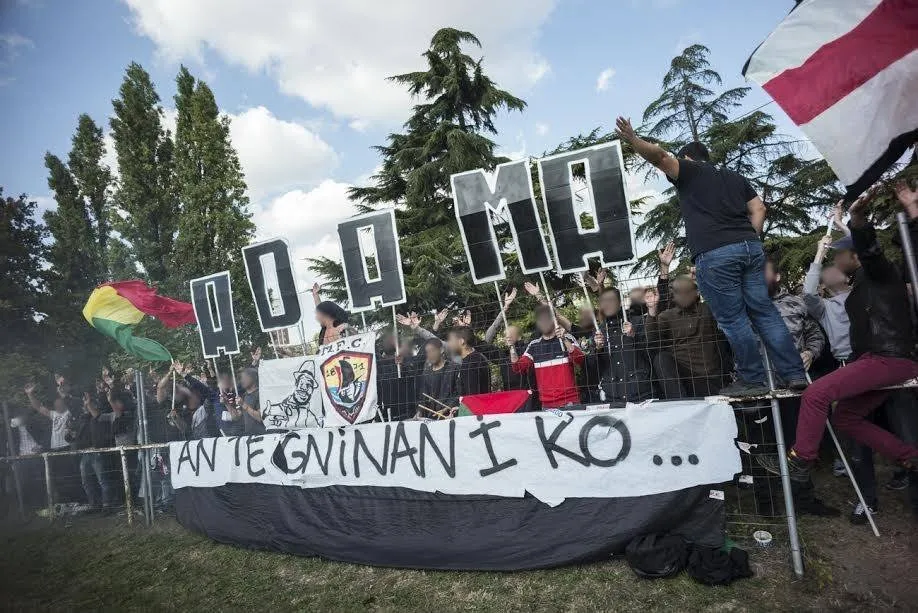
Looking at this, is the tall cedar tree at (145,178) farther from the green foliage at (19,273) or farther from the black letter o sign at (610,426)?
the black letter o sign at (610,426)

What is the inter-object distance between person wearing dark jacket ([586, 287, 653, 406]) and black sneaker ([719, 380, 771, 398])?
0.88m

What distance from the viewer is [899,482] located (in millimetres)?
4852

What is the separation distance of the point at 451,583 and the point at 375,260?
145 inches

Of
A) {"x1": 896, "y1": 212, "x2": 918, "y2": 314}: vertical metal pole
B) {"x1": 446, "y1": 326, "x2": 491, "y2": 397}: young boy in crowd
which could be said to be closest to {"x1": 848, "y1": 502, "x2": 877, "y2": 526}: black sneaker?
{"x1": 896, "y1": 212, "x2": 918, "y2": 314}: vertical metal pole

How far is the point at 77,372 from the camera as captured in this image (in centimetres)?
1878

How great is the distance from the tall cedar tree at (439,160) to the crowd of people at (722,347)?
9410 millimetres

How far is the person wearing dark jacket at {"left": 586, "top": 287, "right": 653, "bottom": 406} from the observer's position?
4.90 metres

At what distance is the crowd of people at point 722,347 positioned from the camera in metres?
3.49

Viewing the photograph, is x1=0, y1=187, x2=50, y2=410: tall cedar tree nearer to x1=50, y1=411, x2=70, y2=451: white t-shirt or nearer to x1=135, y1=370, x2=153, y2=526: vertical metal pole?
x1=50, y1=411, x2=70, y2=451: white t-shirt

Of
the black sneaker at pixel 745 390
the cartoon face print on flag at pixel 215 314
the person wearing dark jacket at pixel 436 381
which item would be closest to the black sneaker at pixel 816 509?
the black sneaker at pixel 745 390

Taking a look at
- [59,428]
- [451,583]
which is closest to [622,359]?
[451,583]

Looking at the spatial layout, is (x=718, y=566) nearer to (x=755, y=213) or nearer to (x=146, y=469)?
(x=755, y=213)

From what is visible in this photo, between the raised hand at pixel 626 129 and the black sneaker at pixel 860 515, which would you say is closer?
the raised hand at pixel 626 129

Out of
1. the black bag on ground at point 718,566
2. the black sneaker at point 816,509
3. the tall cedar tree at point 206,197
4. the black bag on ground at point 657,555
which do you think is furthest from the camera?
the tall cedar tree at point 206,197
